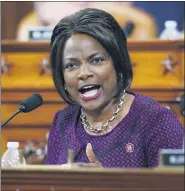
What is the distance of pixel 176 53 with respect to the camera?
3.96 metres

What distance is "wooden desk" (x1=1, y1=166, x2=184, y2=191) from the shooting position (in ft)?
4.81

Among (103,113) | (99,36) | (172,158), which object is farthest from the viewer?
(103,113)

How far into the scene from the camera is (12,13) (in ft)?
14.7

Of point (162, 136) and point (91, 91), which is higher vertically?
point (91, 91)

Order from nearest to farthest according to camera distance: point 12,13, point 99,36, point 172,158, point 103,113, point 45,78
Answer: point 172,158
point 99,36
point 103,113
point 45,78
point 12,13

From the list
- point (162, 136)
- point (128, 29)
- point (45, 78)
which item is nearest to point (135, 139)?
point (162, 136)

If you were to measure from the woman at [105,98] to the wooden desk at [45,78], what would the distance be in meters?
1.62

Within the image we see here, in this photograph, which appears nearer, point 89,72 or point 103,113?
point 89,72

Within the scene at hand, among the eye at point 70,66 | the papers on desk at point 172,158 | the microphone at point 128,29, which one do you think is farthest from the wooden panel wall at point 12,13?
the papers on desk at point 172,158

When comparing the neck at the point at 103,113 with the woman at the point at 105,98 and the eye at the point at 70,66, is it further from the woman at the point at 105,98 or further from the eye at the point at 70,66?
the eye at the point at 70,66

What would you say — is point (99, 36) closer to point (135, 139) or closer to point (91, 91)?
point (91, 91)

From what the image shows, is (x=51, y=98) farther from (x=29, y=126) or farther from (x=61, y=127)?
(x=61, y=127)

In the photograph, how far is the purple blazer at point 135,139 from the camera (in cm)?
215

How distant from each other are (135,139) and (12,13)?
8.13 feet
